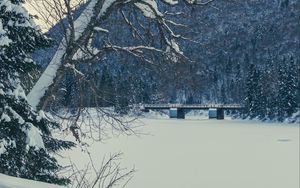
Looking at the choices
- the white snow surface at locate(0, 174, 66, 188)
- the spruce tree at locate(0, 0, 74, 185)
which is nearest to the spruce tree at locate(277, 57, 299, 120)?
the spruce tree at locate(0, 0, 74, 185)

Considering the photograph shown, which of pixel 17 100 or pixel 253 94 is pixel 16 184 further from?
pixel 253 94

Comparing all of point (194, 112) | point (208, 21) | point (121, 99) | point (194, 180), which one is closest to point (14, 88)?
point (121, 99)

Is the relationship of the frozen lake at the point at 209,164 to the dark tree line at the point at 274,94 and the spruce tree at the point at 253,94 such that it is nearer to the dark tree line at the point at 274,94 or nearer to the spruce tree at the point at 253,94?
the dark tree line at the point at 274,94

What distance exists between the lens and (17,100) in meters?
7.07

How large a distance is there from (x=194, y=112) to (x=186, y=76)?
15338cm

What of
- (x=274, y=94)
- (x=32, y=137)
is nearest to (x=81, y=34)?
(x=32, y=137)

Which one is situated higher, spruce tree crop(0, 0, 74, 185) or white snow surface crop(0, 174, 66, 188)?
spruce tree crop(0, 0, 74, 185)

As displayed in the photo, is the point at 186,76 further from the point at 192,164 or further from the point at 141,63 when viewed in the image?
the point at 192,164

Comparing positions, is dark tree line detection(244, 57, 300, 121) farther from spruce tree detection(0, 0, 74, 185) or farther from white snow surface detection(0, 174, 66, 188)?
white snow surface detection(0, 174, 66, 188)

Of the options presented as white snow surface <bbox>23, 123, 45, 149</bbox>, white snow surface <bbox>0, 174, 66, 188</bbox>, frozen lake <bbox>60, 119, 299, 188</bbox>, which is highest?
white snow surface <bbox>23, 123, 45, 149</bbox>

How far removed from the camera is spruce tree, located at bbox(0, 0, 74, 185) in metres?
6.88

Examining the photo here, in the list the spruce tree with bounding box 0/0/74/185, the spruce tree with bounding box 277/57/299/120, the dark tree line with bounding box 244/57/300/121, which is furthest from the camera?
the dark tree line with bounding box 244/57/300/121

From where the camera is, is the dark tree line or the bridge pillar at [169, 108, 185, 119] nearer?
the dark tree line

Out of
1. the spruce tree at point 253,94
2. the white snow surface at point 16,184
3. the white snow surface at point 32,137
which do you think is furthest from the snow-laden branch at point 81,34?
the spruce tree at point 253,94
